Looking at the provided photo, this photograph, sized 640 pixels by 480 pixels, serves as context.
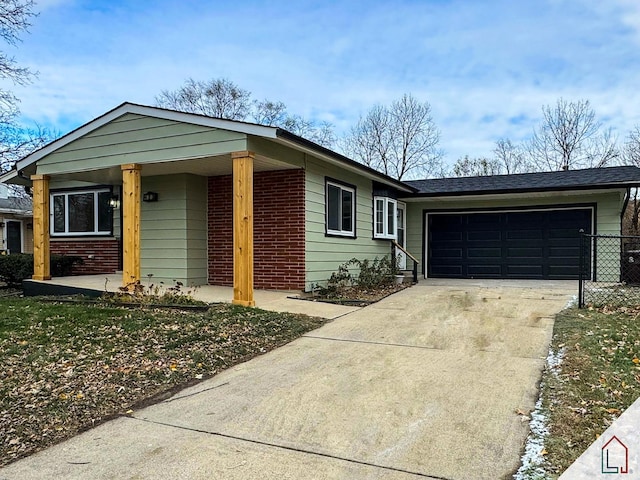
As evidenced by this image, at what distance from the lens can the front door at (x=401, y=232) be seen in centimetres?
1313

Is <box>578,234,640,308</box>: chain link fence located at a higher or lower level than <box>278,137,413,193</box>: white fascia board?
lower

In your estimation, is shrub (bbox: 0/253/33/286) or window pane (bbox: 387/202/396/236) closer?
shrub (bbox: 0/253/33/286)

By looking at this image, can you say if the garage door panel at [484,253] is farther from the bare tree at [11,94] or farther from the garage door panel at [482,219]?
the bare tree at [11,94]

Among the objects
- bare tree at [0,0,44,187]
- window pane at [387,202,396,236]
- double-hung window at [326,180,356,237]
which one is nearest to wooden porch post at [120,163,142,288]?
double-hung window at [326,180,356,237]

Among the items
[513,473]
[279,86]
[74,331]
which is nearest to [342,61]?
[279,86]

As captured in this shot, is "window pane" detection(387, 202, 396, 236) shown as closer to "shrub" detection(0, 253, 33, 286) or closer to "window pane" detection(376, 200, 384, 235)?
"window pane" detection(376, 200, 384, 235)

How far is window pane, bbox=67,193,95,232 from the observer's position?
38.9 feet

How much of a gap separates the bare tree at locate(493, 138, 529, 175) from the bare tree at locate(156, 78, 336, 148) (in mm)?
9767

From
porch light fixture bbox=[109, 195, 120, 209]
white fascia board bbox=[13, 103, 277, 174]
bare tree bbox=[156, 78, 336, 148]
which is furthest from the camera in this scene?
bare tree bbox=[156, 78, 336, 148]

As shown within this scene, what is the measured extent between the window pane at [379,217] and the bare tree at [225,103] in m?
17.9

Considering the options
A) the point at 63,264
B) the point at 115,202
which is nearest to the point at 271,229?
the point at 115,202

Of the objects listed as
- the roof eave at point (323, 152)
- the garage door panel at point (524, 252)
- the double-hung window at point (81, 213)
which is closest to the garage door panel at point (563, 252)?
the garage door panel at point (524, 252)

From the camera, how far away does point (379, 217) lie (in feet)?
39.4

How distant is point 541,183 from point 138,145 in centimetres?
981
